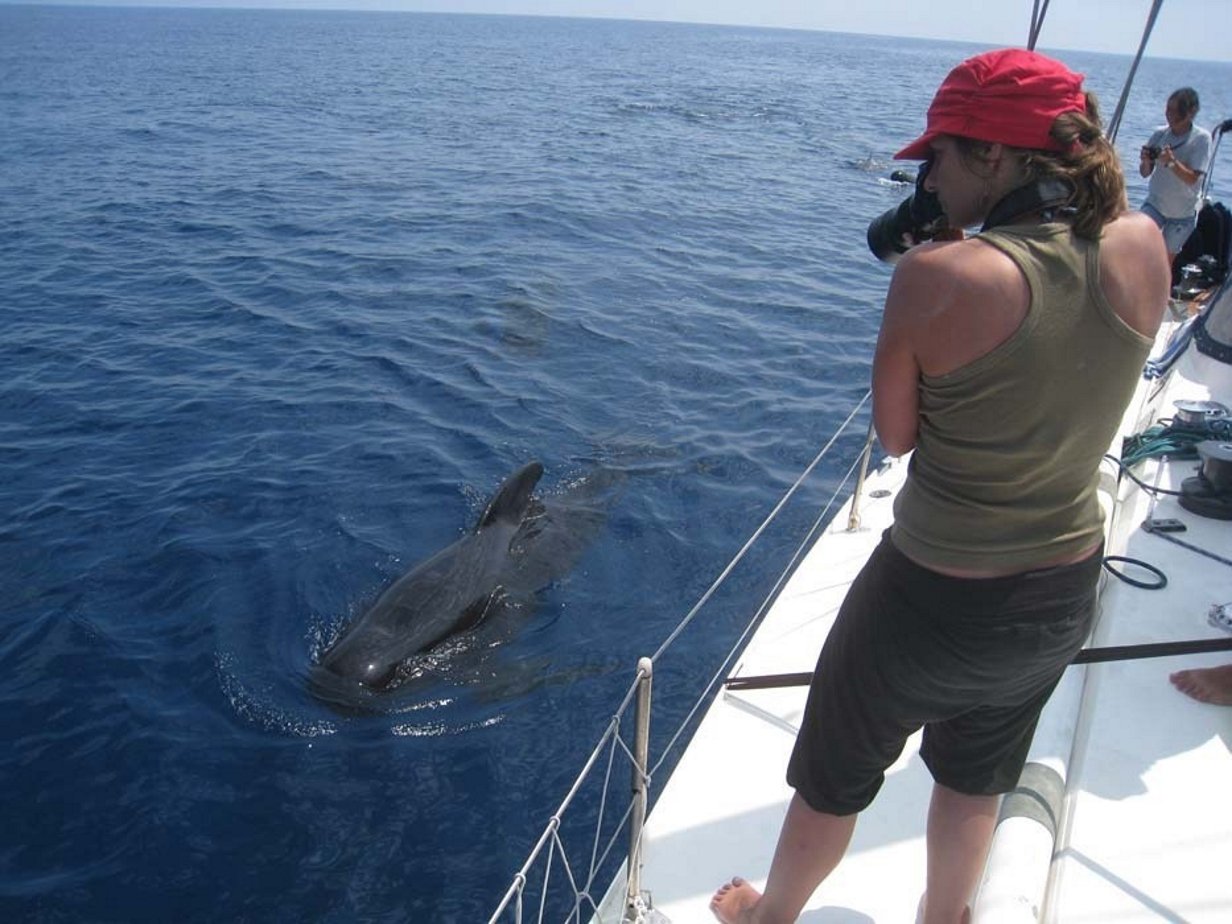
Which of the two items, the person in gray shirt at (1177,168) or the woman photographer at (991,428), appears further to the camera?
the person in gray shirt at (1177,168)

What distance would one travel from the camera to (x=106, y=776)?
245 inches

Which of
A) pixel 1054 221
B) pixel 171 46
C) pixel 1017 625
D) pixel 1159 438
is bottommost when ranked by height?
pixel 171 46

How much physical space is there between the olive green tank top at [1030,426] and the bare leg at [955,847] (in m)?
0.95

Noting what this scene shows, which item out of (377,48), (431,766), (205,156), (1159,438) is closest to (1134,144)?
(205,156)

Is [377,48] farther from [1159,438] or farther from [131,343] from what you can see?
[1159,438]

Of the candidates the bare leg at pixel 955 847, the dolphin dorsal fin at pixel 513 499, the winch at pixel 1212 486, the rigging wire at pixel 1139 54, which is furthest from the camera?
the dolphin dorsal fin at pixel 513 499

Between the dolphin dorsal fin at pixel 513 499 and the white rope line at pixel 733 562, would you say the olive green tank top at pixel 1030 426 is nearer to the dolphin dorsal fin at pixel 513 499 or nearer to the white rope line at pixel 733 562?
the white rope line at pixel 733 562

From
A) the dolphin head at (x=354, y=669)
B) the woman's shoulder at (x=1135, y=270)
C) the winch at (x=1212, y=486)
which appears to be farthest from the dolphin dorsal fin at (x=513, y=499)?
the woman's shoulder at (x=1135, y=270)

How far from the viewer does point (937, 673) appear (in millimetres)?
2490

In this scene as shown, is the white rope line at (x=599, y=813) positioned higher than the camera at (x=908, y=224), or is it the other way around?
the camera at (x=908, y=224)

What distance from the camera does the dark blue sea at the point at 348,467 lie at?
230 inches

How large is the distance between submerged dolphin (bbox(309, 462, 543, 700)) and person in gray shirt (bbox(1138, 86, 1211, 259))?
6811 mm

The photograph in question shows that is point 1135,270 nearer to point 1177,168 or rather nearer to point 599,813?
point 599,813

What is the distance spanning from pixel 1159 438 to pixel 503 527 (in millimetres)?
5307
